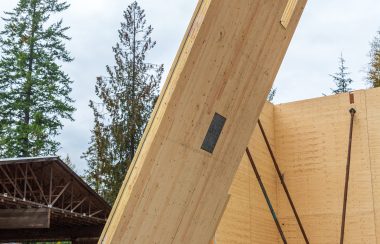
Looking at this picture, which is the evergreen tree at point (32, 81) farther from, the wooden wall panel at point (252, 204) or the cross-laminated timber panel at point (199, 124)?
the cross-laminated timber panel at point (199, 124)

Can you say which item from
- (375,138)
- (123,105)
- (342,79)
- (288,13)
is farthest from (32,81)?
(288,13)

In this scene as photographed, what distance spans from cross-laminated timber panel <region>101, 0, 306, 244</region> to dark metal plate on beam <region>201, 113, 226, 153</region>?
0.03 metres

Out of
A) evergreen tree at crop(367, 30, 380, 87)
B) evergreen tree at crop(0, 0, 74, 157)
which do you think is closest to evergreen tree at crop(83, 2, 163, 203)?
evergreen tree at crop(0, 0, 74, 157)

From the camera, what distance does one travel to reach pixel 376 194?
30.4 ft

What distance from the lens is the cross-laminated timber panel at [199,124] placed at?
3154mm

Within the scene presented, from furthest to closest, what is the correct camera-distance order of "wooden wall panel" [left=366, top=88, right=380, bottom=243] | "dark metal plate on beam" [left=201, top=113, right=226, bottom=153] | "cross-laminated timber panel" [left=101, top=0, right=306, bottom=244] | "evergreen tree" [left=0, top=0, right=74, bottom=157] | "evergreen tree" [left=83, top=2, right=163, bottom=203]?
"evergreen tree" [left=0, top=0, right=74, bottom=157]
"evergreen tree" [left=83, top=2, right=163, bottom=203]
"wooden wall panel" [left=366, top=88, right=380, bottom=243]
"dark metal plate on beam" [left=201, top=113, right=226, bottom=153]
"cross-laminated timber panel" [left=101, top=0, right=306, bottom=244]

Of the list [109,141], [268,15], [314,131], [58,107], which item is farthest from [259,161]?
[58,107]

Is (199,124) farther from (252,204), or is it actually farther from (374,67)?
(374,67)

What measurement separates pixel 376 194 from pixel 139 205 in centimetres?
719

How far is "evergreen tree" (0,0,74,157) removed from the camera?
21.4 m

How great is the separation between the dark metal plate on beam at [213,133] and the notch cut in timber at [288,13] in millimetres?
862

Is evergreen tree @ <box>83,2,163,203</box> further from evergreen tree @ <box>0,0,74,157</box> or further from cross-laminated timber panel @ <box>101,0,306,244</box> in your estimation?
cross-laminated timber panel @ <box>101,0,306,244</box>

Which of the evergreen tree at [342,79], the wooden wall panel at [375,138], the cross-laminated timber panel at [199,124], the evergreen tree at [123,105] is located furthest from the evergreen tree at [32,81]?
the cross-laminated timber panel at [199,124]

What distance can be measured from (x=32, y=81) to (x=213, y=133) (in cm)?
2000
